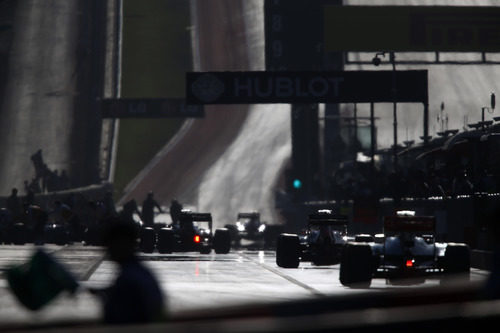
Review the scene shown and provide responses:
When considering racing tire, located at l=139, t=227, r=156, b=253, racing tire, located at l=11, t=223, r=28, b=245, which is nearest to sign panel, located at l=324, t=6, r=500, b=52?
racing tire, located at l=11, t=223, r=28, b=245

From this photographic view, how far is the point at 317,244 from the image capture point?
110ft

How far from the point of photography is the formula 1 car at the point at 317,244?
109 feet

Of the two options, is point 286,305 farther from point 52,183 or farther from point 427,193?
point 52,183

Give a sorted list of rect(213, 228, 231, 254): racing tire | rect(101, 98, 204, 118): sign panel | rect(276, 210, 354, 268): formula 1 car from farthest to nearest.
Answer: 1. rect(101, 98, 204, 118): sign panel
2. rect(213, 228, 231, 254): racing tire
3. rect(276, 210, 354, 268): formula 1 car

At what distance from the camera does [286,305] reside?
7.88m

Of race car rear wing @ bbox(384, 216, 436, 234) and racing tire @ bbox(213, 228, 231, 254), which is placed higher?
race car rear wing @ bbox(384, 216, 436, 234)

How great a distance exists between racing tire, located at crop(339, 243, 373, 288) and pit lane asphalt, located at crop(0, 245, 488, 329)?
0.23 metres

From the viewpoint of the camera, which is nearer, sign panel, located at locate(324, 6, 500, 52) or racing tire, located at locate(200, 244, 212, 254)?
racing tire, located at locate(200, 244, 212, 254)

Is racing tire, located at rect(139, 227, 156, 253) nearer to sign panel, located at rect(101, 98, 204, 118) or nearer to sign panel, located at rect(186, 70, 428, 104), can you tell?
sign panel, located at rect(186, 70, 428, 104)

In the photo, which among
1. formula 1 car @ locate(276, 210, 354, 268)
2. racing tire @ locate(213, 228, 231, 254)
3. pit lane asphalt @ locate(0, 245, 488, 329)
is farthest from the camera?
racing tire @ locate(213, 228, 231, 254)

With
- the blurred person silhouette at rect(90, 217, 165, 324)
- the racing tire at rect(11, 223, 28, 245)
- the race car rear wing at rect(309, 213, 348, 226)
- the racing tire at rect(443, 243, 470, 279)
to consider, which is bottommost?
the racing tire at rect(11, 223, 28, 245)

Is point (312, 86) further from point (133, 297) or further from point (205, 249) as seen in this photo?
point (133, 297)

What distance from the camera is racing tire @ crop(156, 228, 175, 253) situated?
43219mm

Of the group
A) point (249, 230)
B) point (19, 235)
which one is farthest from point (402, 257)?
point (249, 230)
